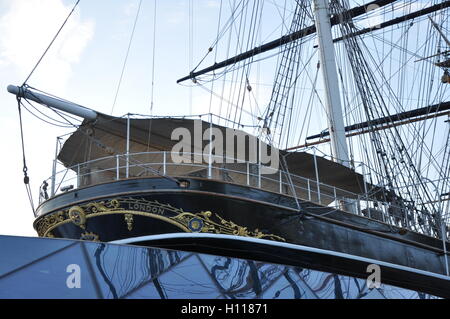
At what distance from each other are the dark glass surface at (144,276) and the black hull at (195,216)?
2351mm

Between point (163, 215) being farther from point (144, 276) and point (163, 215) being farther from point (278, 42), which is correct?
point (278, 42)

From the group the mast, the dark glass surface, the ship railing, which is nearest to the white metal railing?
the ship railing

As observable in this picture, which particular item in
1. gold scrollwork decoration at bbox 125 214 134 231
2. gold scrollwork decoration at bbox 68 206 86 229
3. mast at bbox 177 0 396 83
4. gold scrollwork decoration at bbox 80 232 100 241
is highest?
mast at bbox 177 0 396 83

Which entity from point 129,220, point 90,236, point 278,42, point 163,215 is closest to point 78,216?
point 90,236

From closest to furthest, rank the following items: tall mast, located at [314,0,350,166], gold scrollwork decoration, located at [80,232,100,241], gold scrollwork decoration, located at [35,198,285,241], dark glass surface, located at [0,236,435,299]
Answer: dark glass surface, located at [0,236,435,299] → gold scrollwork decoration, located at [35,198,285,241] → gold scrollwork decoration, located at [80,232,100,241] → tall mast, located at [314,0,350,166]

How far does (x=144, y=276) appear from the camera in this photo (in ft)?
20.8

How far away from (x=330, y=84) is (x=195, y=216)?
824 cm

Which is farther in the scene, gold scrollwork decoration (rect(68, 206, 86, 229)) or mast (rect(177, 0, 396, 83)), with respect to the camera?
mast (rect(177, 0, 396, 83))

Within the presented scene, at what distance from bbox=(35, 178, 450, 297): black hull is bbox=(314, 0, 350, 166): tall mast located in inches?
188

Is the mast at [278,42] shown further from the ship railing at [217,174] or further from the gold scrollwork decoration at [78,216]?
the gold scrollwork decoration at [78,216]

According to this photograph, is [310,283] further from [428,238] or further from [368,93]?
[368,93]

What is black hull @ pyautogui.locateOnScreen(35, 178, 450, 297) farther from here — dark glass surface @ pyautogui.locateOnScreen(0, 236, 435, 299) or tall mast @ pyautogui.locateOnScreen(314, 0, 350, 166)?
tall mast @ pyautogui.locateOnScreen(314, 0, 350, 166)

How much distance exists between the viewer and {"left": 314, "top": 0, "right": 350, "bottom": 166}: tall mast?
1591 centimetres
